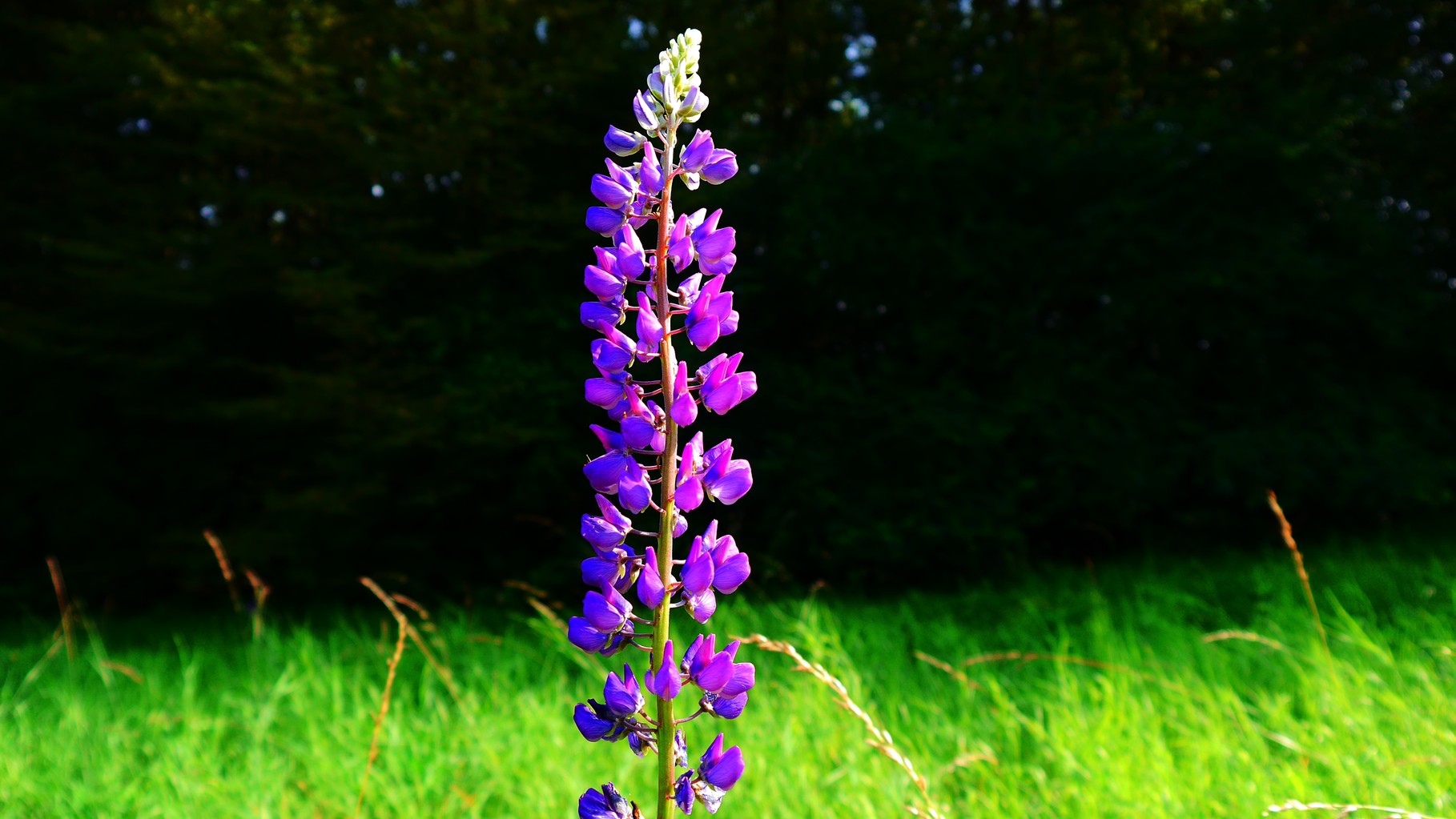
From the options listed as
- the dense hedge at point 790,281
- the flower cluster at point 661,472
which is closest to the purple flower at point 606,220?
the flower cluster at point 661,472

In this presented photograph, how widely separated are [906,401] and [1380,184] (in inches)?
175

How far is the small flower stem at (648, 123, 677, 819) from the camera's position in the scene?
94 cm

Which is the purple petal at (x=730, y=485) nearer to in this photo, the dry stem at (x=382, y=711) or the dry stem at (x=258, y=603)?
the dry stem at (x=382, y=711)

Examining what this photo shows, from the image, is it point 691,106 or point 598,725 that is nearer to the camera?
point 598,725

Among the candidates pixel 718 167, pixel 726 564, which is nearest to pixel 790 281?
pixel 718 167

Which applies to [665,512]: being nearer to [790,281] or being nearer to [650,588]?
[650,588]

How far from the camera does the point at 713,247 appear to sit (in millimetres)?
1078

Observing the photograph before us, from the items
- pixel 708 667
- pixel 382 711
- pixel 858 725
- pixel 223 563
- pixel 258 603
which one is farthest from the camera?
pixel 258 603

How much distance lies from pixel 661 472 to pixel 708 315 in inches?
7.3

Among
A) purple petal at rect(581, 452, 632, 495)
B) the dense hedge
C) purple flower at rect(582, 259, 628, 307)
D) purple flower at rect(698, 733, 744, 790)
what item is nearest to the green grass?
purple flower at rect(698, 733, 744, 790)

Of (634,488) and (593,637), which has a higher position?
(634,488)

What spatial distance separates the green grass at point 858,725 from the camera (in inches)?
95.8

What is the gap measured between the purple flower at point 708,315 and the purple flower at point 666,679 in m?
0.33

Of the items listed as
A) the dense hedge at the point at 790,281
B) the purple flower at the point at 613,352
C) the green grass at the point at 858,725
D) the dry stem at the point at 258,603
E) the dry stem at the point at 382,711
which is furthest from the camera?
the dense hedge at the point at 790,281
